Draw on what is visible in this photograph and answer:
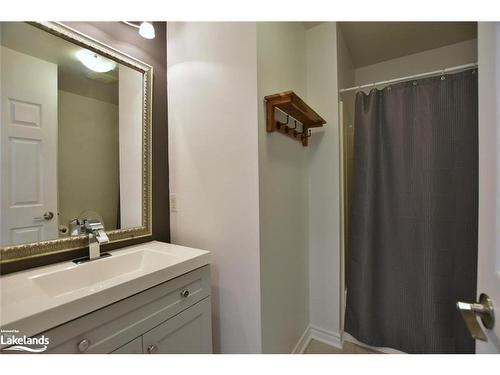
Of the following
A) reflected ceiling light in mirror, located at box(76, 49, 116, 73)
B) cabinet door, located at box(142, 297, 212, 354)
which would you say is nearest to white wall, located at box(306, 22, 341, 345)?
cabinet door, located at box(142, 297, 212, 354)

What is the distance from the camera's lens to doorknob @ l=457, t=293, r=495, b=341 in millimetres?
484

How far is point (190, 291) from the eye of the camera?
99 centimetres

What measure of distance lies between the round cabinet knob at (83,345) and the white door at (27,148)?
525mm

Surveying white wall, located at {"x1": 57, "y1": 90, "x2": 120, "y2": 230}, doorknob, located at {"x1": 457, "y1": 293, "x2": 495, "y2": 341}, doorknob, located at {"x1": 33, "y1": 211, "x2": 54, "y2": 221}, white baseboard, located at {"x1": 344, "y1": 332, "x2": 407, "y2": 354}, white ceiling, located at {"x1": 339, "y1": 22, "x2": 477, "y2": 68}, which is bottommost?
white baseboard, located at {"x1": 344, "y1": 332, "x2": 407, "y2": 354}

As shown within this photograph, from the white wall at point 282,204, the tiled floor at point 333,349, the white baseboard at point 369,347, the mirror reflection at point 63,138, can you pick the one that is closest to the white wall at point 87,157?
the mirror reflection at point 63,138

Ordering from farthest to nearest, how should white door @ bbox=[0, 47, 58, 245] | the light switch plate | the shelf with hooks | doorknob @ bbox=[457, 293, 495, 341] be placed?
the light switch plate → the shelf with hooks → white door @ bbox=[0, 47, 58, 245] → doorknob @ bbox=[457, 293, 495, 341]

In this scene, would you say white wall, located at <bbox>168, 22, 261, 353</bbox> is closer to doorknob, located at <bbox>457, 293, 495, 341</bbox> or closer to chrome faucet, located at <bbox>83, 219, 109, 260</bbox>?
chrome faucet, located at <bbox>83, 219, 109, 260</bbox>

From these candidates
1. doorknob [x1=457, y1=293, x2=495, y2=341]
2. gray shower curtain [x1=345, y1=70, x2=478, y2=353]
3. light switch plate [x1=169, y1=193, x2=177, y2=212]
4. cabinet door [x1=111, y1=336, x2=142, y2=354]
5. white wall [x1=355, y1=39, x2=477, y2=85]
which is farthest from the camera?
white wall [x1=355, y1=39, x2=477, y2=85]

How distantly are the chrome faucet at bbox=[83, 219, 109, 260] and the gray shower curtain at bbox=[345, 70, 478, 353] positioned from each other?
5.18ft

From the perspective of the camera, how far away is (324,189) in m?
1.70

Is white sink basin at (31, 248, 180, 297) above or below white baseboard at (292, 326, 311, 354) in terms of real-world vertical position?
above

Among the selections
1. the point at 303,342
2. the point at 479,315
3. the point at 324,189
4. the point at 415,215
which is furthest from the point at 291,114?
the point at 303,342

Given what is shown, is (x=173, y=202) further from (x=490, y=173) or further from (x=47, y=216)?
(x=490, y=173)

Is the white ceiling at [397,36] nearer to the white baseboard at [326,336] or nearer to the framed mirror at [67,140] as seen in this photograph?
the framed mirror at [67,140]
